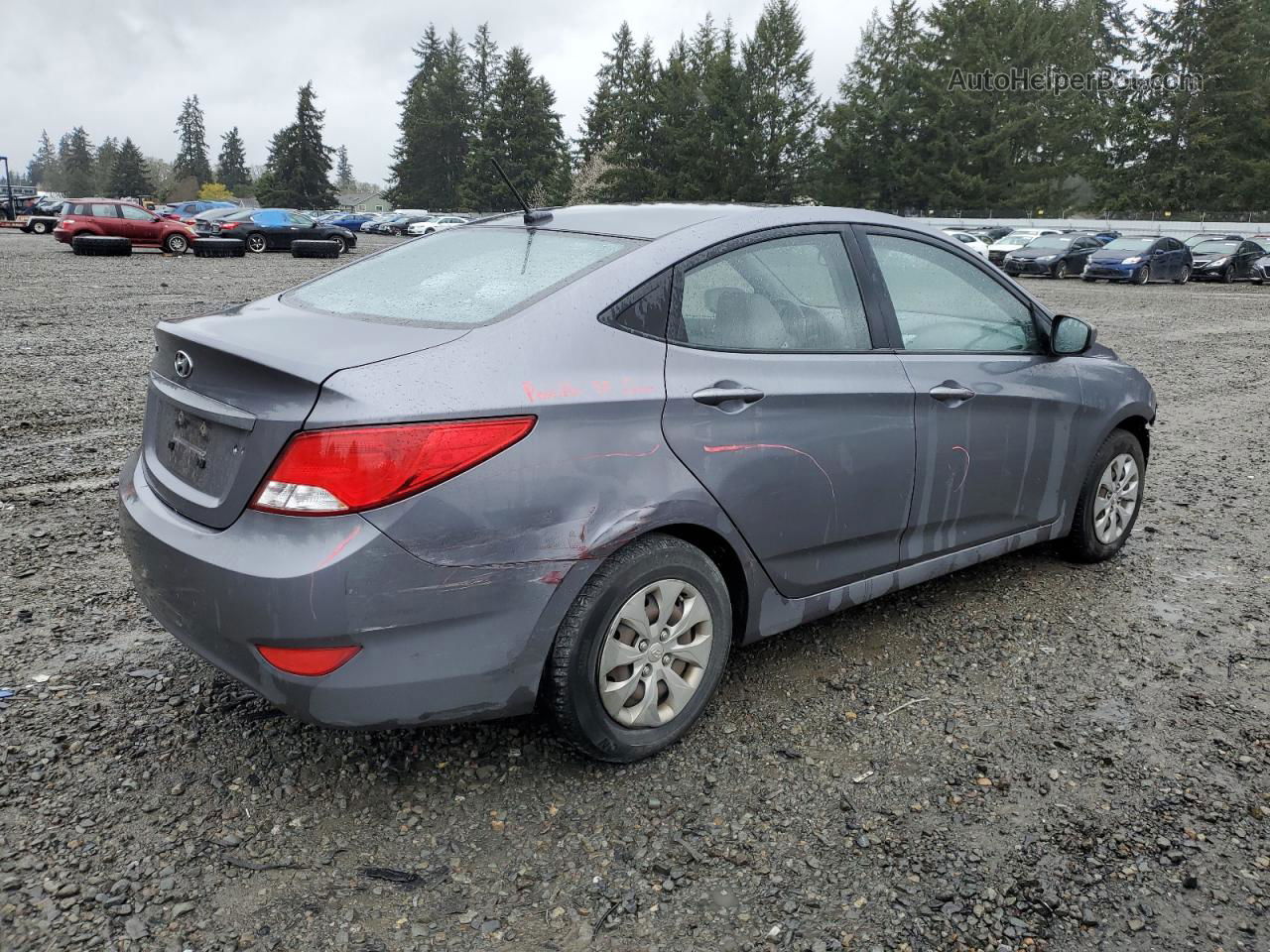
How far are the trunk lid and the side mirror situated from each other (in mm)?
2636

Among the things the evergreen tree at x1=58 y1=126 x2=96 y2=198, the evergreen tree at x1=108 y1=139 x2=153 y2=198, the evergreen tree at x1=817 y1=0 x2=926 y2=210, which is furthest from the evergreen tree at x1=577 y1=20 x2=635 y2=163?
the evergreen tree at x1=58 y1=126 x2=96 y2=198

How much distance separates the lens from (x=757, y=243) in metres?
3.35

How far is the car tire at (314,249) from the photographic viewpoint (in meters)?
29.9

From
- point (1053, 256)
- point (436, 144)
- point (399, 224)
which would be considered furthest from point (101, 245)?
point (436, 144)

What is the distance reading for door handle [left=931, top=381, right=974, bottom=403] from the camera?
3649 millimetres

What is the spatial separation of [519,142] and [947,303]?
90.7 meters

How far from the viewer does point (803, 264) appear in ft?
11.4

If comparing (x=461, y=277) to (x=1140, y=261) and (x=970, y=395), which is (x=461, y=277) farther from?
(x=1140, y=261)

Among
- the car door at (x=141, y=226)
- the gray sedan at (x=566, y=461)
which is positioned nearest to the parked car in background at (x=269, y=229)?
the car door at (x=141, y=226)

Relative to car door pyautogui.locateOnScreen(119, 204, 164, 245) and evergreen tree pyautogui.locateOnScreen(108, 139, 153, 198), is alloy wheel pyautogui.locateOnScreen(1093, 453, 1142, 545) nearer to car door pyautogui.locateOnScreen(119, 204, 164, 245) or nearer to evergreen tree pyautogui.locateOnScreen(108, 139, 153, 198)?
car door pyautogui.locateOnScreen(119, 204, 164, 245)

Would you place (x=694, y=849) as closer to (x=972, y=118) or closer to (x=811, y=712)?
(x=811, y=712)

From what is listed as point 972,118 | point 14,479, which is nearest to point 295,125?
→ point 972,118

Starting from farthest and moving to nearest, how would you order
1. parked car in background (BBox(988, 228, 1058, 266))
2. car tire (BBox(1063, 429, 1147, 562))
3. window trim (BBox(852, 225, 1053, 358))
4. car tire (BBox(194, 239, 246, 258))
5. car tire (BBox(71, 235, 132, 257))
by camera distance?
parked car in background (BBox(988, 228, 1058, 266)), car tire (BBox(194, 239, 246, 258)), car tire (BBox(71, 235, 132, 257)), car tire (BBox(1063, 429, 1147, 562)), window trim (BBox(852, 225, 1053, 358))

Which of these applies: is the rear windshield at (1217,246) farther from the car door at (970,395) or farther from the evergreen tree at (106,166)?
the evergreen tree at (106,166)
